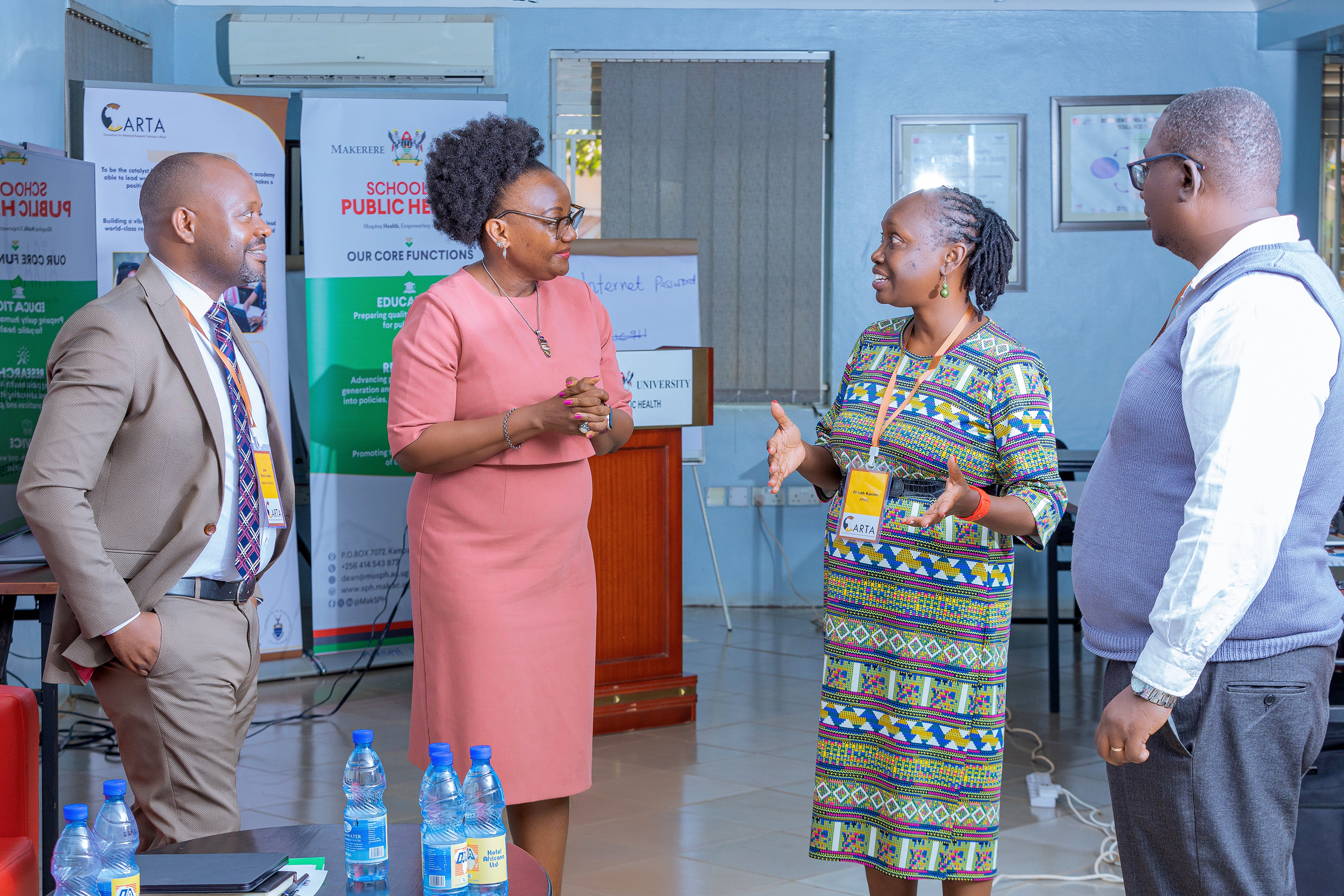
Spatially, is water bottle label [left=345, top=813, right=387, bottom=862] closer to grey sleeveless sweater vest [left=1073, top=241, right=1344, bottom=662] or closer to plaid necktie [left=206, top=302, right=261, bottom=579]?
plaid necktie [left=206, top=302, right=261, bottom=579]

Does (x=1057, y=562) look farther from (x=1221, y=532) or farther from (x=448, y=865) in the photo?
(x=448, y=865)

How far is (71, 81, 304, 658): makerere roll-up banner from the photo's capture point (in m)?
4.70

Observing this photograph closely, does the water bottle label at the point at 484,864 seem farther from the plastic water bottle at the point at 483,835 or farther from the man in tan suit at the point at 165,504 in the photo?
the man in tan suit at the point at 165,504

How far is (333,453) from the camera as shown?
5.15m

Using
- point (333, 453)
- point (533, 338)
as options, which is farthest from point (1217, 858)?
point (333, 453)

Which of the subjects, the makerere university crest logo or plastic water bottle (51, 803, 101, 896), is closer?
plastic water bottle (51, 803, 101, 896)

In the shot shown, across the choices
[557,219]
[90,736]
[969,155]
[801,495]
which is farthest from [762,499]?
[557,219]

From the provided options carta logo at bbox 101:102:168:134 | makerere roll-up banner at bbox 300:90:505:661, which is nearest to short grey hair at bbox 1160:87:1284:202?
makerere roll-up banner at bbox 300:90:505:661

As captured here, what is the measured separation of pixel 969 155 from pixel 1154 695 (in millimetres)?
5376

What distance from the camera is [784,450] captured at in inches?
88.0

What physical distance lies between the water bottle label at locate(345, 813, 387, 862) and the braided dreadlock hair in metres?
1.38

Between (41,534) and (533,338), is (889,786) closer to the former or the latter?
(533,338)

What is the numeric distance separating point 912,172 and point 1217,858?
17.5 feet

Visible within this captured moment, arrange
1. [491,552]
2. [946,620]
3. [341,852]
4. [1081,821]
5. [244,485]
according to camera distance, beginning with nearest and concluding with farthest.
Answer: [341,852] < [244,485] < [946,620] < [491,552] < [1081,821]
